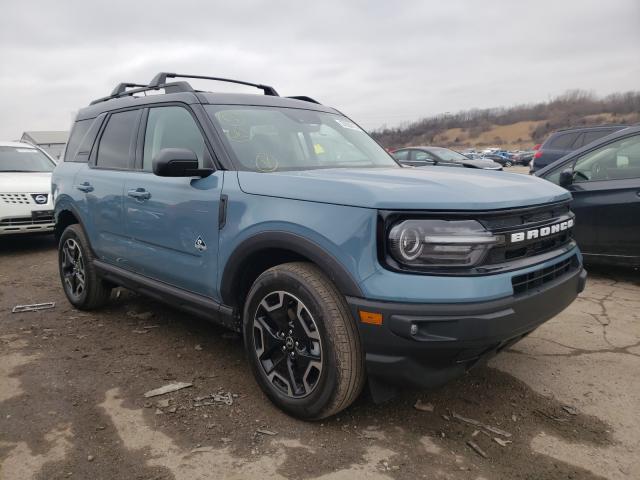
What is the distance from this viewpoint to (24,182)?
24.9 ft

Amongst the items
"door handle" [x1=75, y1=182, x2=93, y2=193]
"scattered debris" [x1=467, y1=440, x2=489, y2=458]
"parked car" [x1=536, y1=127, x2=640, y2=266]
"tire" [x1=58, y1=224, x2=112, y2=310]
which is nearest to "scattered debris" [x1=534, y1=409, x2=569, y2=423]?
"scattered debris" [x1=467, y1=440, x2=489, y2=458]

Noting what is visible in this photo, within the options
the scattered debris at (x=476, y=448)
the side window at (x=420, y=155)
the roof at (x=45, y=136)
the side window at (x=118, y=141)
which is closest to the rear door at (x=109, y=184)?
the side window at (x=118, y=141)

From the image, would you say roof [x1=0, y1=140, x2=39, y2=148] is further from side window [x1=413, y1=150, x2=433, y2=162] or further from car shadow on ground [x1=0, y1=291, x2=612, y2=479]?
side window [x1=413, y1=150, x2=433, y2=162]

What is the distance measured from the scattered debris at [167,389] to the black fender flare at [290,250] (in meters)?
0.61

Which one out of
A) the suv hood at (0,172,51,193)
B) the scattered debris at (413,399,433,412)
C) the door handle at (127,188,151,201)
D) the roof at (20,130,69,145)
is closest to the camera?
the scattered debris at (413,399,433,412)

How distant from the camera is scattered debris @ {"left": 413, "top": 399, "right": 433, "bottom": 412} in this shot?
9.00 ft

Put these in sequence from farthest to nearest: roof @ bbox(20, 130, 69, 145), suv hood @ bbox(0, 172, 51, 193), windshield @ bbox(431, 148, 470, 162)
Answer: roof @ bbox(20, 130, 69, 145), windshield @ bbox(431, 148, 470, 162), suv hood @ bbox(0, 172, 51, 193)

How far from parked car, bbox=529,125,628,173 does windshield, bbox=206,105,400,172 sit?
27.4 feet

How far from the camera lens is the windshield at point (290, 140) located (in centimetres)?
306

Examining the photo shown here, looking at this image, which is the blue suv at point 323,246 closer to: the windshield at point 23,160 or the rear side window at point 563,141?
the windshield at point 23,160

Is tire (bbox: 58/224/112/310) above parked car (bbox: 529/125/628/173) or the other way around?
the other way around

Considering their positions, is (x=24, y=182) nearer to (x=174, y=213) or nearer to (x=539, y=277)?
(x=174, y=213)

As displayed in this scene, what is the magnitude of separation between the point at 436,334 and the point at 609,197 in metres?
3.74

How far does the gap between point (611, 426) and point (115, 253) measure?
348 centimetres
